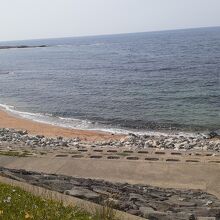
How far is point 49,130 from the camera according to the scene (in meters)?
29.8

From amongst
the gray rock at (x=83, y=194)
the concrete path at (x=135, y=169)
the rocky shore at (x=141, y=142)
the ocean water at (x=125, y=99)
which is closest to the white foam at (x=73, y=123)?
the ocean water at (x=125, y=99)

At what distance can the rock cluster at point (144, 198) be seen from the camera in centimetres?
808

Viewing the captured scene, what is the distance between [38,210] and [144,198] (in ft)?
12.5

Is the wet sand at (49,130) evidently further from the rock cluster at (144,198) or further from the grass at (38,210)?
the grass at (38,210)

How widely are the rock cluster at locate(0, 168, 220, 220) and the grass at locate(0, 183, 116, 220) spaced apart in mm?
1204

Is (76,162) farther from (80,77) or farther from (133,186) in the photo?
(80,77)

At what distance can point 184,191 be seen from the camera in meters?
11.2

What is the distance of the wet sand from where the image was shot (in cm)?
2700

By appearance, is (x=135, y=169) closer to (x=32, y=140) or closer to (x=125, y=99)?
(x=32, y=140)

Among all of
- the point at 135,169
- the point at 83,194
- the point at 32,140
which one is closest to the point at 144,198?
the point at 83,194

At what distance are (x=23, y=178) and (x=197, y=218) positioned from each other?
451cm

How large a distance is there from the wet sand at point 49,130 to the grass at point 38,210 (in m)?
18.9

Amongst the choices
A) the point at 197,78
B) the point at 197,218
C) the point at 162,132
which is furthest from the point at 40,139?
the point at 197,78

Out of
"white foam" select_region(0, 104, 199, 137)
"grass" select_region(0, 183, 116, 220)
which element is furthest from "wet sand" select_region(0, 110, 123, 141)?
"grass" select_region(0, 183, 116, 220)
